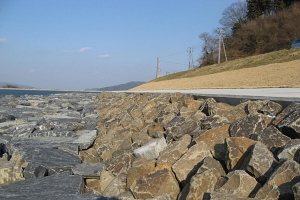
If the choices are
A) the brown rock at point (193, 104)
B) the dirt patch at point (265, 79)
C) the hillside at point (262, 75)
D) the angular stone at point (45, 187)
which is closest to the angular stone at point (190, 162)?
the angular stone at point (45, 187)

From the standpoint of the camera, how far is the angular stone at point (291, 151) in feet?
8.81

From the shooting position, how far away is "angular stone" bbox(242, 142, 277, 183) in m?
2.69

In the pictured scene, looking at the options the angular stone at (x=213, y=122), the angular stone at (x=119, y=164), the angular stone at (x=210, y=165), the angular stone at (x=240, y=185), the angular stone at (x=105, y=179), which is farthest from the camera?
the angular stone at (x=119, y=164)

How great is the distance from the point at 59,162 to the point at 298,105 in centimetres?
350

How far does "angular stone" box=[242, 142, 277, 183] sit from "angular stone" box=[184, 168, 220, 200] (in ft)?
1.05

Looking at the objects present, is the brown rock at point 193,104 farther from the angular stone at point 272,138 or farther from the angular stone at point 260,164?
the angular stone at point 260,164

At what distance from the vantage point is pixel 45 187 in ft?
12.4

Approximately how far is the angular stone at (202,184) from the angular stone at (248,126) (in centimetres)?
80

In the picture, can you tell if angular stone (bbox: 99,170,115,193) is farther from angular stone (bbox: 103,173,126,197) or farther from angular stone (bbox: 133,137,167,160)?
angular stone (bbox: 133,137,167,160)

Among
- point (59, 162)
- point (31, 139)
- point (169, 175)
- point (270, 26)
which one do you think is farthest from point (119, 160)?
point (270, 26)

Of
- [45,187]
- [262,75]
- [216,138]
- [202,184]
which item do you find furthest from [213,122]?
[262,75]

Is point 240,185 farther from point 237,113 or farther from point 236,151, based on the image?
point 237,113

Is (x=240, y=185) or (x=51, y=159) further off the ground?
(x=240, y=185)

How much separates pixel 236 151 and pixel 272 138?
0.44 meters
